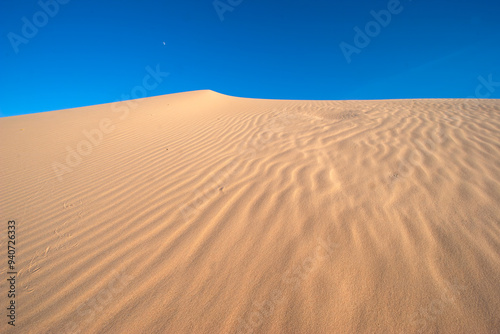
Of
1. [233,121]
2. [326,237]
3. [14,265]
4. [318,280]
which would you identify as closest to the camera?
[318,280]

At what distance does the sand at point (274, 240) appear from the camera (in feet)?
4.25

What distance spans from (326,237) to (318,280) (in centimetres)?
43

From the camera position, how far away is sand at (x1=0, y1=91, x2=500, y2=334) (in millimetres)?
1295

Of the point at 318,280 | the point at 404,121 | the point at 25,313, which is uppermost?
the point at 25,313

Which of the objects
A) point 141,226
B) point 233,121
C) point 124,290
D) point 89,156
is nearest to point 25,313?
point 124,290

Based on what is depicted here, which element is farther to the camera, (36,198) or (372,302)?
(36,198)

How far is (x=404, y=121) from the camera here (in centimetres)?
454

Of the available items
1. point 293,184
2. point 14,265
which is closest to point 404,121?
point 293,184

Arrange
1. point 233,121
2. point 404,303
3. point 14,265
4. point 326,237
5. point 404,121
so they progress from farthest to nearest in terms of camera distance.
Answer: point 233,121
point 404,121
point 14,265
point 326,237
point 404,303

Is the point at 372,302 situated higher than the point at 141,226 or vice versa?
the point at 141,226

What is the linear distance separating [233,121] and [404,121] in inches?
182

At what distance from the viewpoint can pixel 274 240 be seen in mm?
1803

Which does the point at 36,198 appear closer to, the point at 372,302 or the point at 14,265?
the point at 14,265

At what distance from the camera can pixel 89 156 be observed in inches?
182
